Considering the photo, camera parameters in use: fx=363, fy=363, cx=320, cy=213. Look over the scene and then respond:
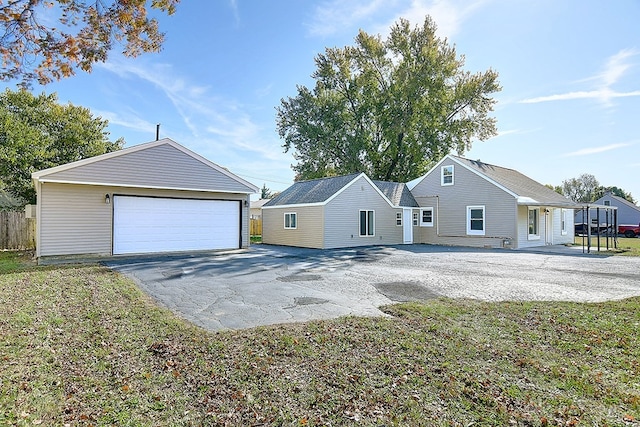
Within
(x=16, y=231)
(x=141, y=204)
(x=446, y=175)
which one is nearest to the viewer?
(x=141, y=204)

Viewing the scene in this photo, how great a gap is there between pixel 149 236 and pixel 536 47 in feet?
49.1

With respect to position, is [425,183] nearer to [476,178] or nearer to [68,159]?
[476,178]

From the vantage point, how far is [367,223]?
20406 mm

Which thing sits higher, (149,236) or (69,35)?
(69,35)

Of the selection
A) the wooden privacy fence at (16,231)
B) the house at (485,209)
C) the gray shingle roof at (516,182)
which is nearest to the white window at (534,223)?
the house at (485,209)

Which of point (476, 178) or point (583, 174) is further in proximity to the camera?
point (583, 174)

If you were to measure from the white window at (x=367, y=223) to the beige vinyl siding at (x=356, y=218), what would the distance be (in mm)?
217

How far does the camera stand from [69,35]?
5.81 m

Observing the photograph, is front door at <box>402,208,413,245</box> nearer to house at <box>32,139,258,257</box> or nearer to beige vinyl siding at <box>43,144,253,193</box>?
house at <box>32,139,258,257</box>

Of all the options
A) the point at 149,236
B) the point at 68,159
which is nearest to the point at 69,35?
the point at 149,236

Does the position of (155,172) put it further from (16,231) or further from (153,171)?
(16,231)

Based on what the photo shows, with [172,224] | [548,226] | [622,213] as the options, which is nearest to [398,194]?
[548,226]

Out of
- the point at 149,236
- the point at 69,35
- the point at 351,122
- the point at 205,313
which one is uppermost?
the point at 351,122

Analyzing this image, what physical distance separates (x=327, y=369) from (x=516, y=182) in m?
22.1
